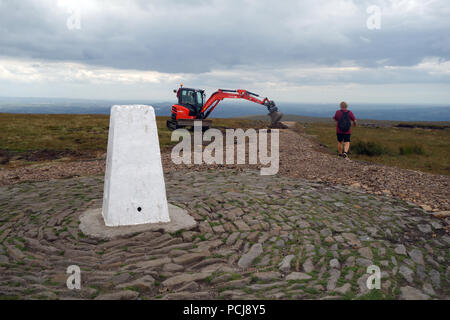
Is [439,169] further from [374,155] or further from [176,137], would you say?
[176,137]

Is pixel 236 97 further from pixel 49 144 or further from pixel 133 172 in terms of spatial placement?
pixel 133 172

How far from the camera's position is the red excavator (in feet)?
88.3

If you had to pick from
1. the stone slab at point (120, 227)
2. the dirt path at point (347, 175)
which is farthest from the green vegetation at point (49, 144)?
the stone slab at point (120, 227)

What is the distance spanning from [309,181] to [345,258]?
225 inches

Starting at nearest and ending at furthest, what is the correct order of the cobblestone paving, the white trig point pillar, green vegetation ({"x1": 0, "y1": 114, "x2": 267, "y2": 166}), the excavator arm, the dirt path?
the cobblestone paving, the white trig point pillar, the dirt path, green vegetation ({"x1": 0, "y1": 114, "x2": 267, "y2": 166}), the excavator arm

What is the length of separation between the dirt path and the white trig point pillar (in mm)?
6352

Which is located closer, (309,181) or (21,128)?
(309,181)

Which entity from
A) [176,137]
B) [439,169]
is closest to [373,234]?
[439,169]

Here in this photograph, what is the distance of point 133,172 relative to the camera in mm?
6852

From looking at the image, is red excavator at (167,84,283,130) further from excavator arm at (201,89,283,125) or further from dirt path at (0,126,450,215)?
dirt path at (0,126,450,215)

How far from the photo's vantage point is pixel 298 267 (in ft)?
18.7

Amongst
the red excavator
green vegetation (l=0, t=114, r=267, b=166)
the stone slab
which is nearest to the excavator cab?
the red excavator

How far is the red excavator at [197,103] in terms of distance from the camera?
26.9 m

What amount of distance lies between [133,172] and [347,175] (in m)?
8.55
